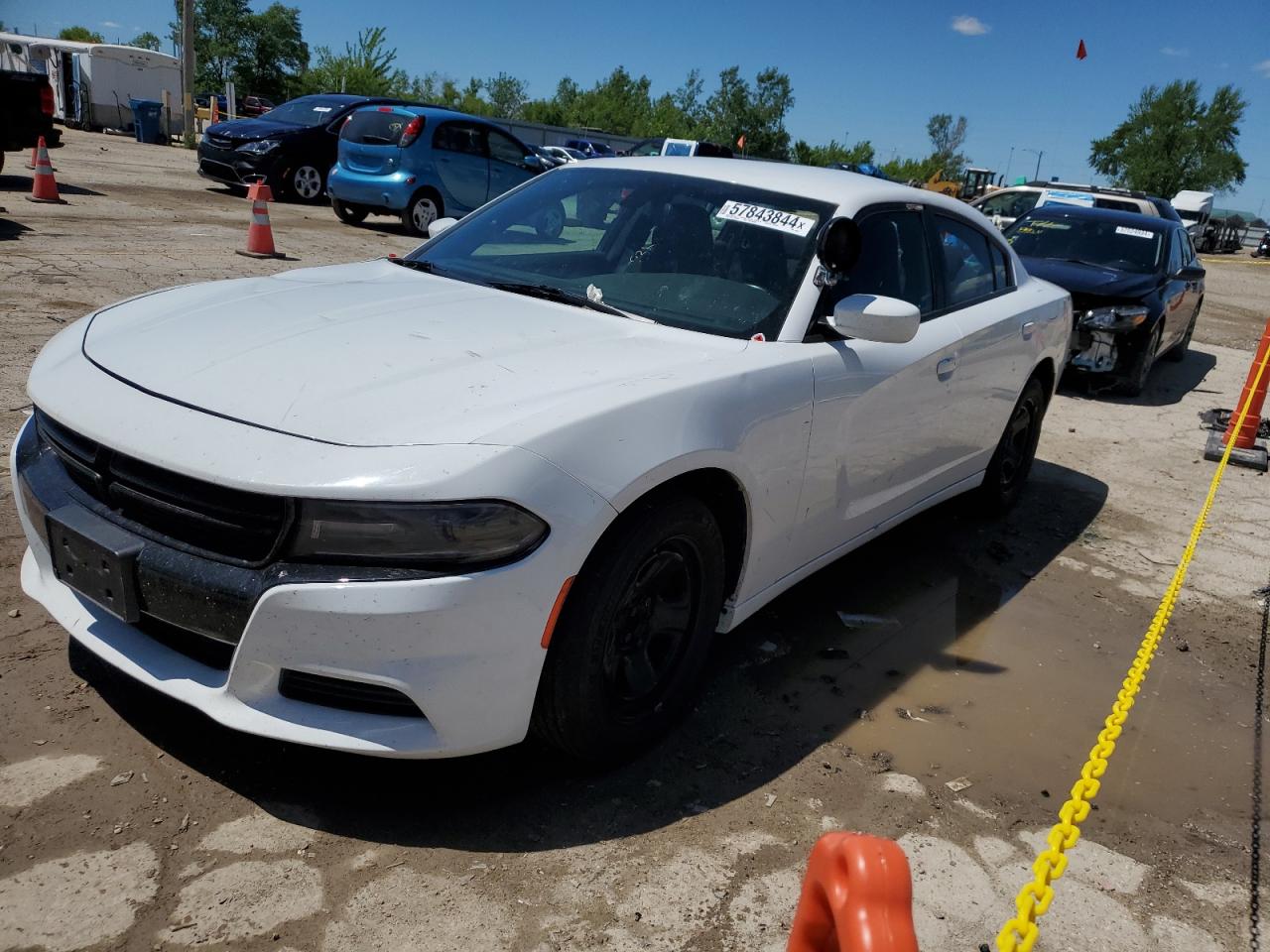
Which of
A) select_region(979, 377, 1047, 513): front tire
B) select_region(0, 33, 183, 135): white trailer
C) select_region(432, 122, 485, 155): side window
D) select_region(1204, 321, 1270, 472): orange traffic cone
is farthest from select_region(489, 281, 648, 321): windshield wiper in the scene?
select_region(0, 33, 183, 135): white trailer

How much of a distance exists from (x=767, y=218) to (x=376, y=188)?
10.5 m

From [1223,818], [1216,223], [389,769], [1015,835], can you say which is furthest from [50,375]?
[1216,223]

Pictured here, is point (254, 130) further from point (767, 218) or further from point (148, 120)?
point (148, 120)

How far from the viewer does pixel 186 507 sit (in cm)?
229

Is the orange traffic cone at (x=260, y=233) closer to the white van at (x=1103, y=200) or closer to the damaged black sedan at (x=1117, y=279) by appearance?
the damaged black sedan at (x=1117, y=279)

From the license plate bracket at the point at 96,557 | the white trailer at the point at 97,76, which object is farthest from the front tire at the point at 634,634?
the white trailer at the point at 97,76

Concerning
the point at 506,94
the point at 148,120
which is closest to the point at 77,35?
the point at 506,94

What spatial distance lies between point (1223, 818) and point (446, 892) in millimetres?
2285

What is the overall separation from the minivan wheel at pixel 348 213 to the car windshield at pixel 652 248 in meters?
10.5

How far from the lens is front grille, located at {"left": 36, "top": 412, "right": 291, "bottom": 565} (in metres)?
2.22

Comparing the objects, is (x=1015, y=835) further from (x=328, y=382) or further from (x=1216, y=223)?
(x=1216, y=223)

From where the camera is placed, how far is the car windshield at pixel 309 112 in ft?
49.0

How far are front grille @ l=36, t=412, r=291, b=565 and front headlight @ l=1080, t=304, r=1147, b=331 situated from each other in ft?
26.3

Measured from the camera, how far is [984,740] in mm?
3281
